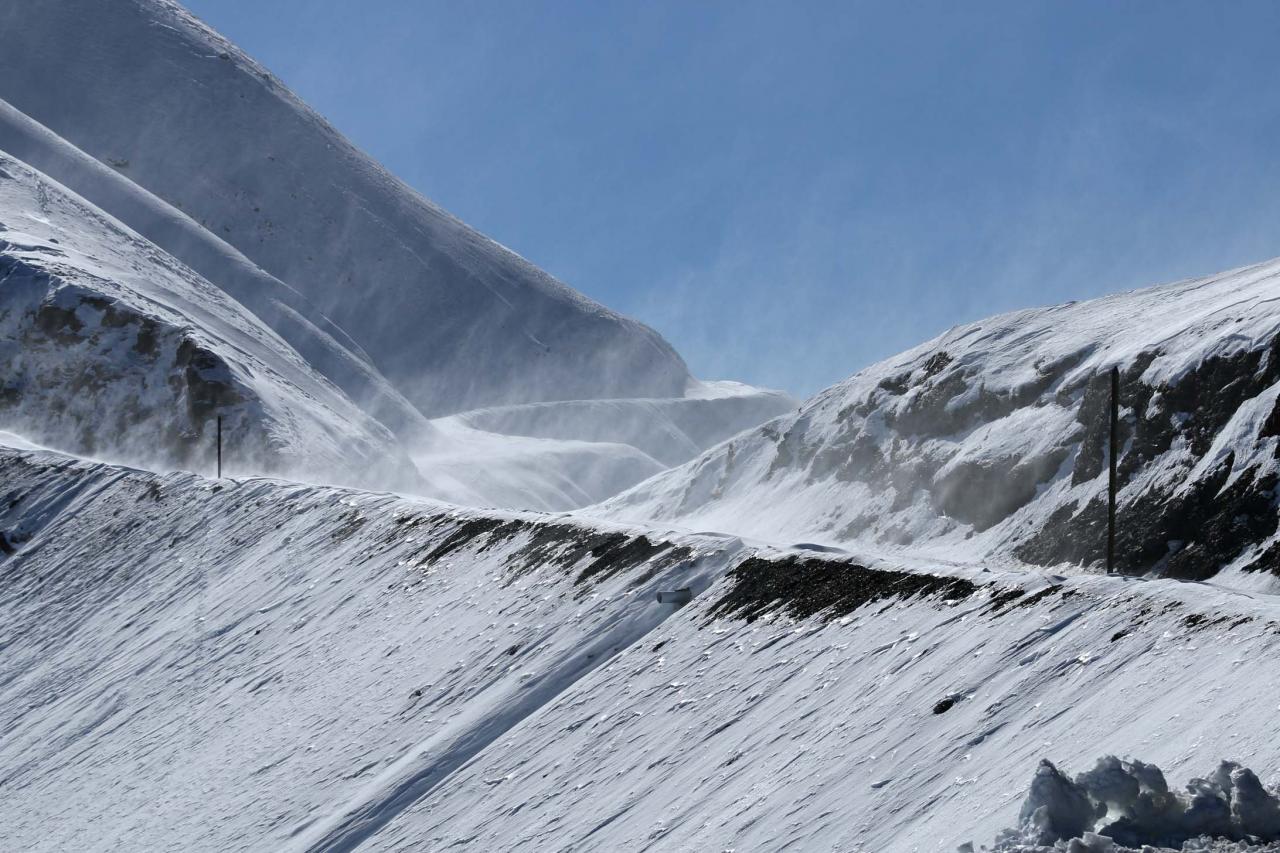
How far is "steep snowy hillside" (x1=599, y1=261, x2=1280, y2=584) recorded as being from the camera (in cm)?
2144

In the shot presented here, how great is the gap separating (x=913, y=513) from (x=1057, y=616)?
18.1 m

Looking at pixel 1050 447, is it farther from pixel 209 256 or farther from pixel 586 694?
pixel 209 256

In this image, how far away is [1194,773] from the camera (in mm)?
7402

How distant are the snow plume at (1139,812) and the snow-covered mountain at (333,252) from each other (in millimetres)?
119482

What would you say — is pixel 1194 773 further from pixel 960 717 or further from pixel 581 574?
pixel 581 574

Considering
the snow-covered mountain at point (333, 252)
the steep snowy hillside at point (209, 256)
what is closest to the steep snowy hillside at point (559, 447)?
the snow-covered mountain at point (333, 252)

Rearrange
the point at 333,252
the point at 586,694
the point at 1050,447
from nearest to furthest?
the point at 586,694, the point at 1050,447, the point at 333,252

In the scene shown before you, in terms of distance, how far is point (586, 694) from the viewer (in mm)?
14242

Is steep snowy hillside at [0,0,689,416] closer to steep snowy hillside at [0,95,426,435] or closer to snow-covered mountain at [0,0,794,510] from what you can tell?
snow-covered mountain at [0,0,794,510]

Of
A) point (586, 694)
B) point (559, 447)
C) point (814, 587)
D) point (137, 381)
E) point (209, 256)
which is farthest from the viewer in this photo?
point (209, 256)

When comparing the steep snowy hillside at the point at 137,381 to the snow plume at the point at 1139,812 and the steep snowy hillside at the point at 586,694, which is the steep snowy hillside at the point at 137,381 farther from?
the snow plume at the point at 1139,812

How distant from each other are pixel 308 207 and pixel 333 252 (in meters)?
8.48

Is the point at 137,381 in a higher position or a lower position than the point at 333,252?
lower

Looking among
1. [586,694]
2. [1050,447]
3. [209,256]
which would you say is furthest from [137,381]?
[209,256]
